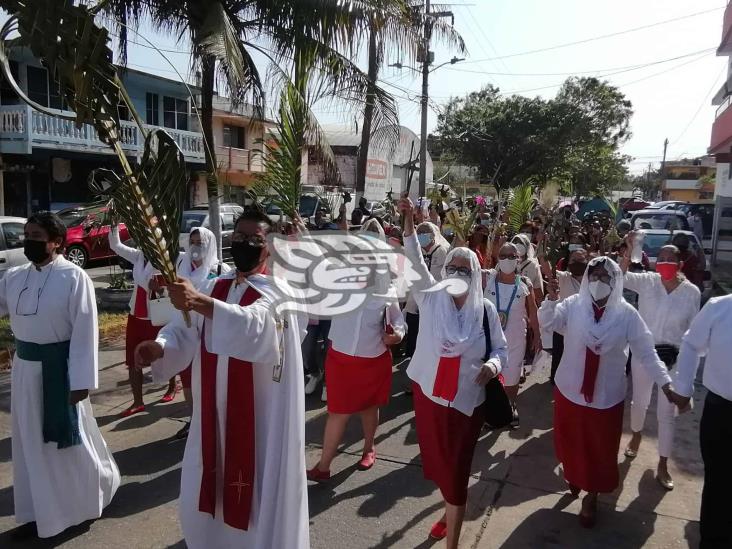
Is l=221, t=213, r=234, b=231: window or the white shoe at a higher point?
l=221, t=213, r=234, b=231: window

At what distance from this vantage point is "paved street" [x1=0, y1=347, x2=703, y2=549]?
144 inches

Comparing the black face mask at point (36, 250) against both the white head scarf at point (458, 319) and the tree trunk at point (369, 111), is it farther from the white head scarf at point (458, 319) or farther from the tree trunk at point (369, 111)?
the tree trunk at point (369, 111)

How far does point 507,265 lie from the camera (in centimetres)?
523

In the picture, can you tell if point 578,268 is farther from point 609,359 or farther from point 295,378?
point 295,378

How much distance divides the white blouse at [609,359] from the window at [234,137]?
78.4 ft

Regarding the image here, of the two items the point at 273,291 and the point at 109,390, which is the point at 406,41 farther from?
the point at 273,291

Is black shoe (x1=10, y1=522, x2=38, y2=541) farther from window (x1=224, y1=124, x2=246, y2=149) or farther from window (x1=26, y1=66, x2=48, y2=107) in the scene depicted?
window (x1=224, y1=124, x2=246, y2=149)

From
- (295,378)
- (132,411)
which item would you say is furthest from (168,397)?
(295,378)

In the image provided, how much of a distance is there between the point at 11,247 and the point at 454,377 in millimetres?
9730

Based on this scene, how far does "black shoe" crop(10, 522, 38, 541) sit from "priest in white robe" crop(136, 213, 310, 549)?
3.99 feet

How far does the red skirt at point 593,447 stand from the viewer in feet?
12.8

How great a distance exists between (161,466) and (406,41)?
5991 mm

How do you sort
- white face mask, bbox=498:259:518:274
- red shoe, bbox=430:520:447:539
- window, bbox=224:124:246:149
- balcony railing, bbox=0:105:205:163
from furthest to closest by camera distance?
window, bbox=224:124:246:149, balcony railing, bbox=0:105:205:163, white face mask, bbox=498:259:518:274, red shoe, bbox=430:520:447:539

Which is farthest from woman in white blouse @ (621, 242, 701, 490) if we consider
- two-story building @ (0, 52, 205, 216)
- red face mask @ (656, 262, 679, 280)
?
two-story building @ (0, 52, 205, 216)
